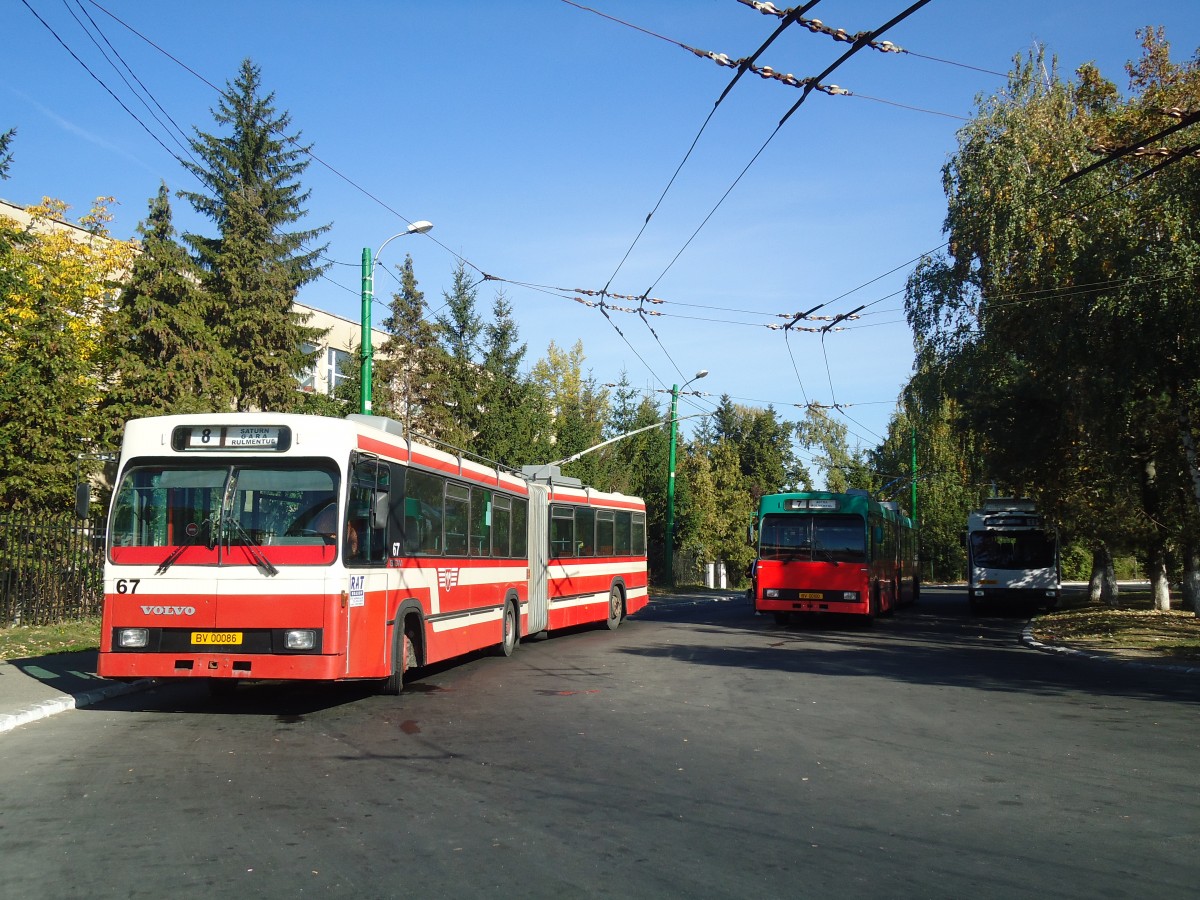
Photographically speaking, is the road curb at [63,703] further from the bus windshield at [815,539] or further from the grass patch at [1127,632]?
the grass patch at [1127,632]

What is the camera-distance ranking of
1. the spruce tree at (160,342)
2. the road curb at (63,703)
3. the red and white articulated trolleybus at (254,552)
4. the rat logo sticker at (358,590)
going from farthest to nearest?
the spruce tree at (160,342)
the rat logo sticker at (358,590)
the red and white articulated trolleybus at (254,552)
the road curb at (63,703)

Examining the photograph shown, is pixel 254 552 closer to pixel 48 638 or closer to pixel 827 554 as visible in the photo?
pixel 48 638

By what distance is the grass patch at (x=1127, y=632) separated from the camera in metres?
18.7

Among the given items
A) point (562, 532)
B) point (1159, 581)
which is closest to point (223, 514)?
point (562, 532)

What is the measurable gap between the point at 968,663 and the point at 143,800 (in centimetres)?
1348

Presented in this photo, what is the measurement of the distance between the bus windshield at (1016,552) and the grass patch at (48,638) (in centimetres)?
2517

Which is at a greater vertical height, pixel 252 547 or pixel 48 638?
pixel 252 547

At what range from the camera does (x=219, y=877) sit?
5469mm

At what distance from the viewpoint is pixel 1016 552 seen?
33156 millimetres

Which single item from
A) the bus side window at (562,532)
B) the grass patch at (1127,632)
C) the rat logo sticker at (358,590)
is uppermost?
the bus side window at (562,532)

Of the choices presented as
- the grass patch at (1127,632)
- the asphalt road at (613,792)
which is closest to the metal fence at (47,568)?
the asphalt road at (613,792)

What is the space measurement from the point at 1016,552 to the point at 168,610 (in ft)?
93.1

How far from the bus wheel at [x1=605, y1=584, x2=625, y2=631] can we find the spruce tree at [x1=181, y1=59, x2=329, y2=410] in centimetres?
Answer: 1139

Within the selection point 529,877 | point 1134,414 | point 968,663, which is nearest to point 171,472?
point 529,877
